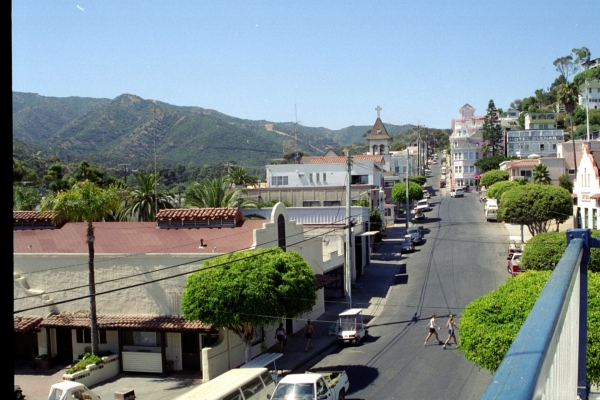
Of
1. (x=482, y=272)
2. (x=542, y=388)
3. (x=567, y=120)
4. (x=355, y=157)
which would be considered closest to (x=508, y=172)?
(x=355, y=157)

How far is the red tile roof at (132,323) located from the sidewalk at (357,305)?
4081 mm

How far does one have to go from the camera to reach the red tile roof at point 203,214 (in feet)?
101

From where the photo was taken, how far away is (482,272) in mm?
43312

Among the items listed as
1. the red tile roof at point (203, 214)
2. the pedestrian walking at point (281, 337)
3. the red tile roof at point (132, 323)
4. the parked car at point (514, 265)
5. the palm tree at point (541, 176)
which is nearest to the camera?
the red tile roof at point (132, 323)

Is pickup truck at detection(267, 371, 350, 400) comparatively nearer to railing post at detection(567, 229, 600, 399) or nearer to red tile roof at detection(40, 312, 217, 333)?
red tile roof at detection(40, 312, 217, 333)

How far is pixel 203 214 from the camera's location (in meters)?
31.1

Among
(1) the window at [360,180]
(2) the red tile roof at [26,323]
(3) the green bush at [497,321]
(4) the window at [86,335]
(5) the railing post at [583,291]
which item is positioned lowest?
(4) the window at [86,335]

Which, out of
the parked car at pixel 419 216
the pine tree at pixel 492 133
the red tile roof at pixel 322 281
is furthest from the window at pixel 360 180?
the pine tree at pixel 492 133

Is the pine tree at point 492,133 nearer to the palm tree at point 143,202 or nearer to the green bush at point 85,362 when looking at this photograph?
the palm tree at point 143,202

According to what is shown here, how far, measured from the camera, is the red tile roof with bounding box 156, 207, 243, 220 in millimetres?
30766

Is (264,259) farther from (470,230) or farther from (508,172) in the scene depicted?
(508,172)

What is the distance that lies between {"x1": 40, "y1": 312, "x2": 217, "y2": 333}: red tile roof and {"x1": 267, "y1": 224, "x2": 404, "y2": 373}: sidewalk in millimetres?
4081

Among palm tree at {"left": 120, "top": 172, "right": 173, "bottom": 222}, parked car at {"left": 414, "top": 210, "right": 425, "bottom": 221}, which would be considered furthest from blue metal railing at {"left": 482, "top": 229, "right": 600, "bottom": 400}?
parked car at {"left": 414, "top": 210, "right": 425, "bottom": 221}

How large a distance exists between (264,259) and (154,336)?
601 centimetres
